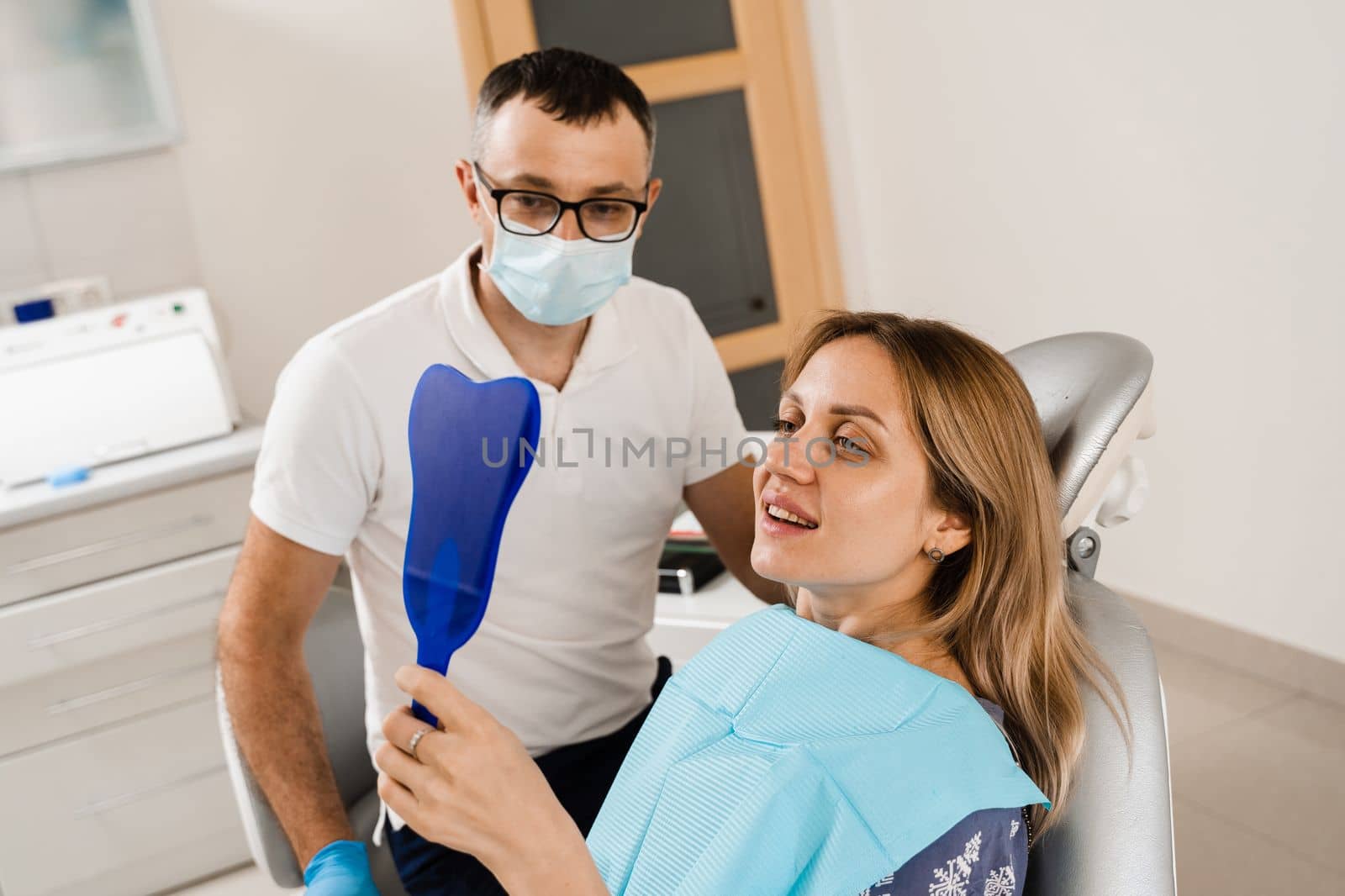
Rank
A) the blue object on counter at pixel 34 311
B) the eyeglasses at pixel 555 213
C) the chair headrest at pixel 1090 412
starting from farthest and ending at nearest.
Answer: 1. the blue object on counter at pixel 34 311
2. the eyeglasses at pixel 555 213
3. the chair headrest at pixel 1090 412

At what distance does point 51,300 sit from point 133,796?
1073 mm

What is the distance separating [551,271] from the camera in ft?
4.66

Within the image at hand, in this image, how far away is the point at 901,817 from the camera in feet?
3.03

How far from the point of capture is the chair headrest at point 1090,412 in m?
1.19

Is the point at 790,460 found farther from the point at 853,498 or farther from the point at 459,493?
the point at 459,493

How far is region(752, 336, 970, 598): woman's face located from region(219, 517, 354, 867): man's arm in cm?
56

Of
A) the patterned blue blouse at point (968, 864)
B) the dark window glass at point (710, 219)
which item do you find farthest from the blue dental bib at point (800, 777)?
the dark window glass at point (710, 219)

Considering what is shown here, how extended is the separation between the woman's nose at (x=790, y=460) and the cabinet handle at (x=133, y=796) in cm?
179

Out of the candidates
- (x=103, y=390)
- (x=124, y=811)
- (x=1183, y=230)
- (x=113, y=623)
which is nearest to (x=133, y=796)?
(x=124, y=811)

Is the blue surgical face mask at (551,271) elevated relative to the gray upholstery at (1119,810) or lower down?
elevated

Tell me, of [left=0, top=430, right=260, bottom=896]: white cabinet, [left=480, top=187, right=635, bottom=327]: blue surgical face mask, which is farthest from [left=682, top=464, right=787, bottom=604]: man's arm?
[left=0, top=430, right=260, bottom=896]: white cabinet

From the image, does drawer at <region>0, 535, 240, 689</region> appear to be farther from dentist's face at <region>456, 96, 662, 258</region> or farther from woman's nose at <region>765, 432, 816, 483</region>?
woman's nose at <region>765, 432, 816, 483</region>

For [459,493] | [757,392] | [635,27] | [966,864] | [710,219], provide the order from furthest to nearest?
[757,392] < [710,219] < [635,27] < [966,864] < [459,493]

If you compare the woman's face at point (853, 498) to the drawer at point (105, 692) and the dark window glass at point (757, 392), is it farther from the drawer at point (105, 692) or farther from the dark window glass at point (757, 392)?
the dark window glass at point (757, 392)
